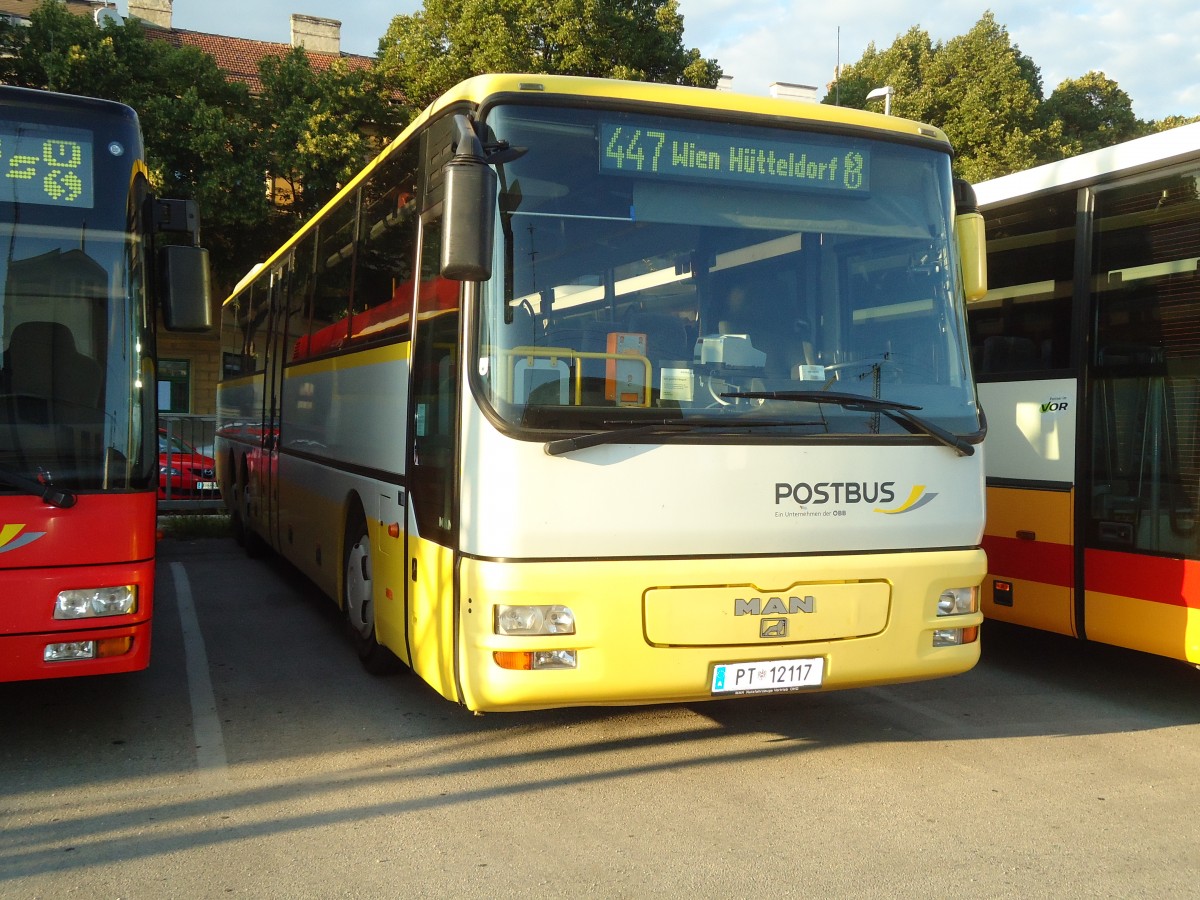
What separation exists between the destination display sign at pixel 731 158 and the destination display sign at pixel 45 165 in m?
2.54

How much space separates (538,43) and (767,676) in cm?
2516

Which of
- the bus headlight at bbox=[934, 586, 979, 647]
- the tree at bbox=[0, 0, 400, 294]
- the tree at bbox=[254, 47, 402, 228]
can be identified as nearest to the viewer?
the bus headlight at bbox=[934, 586, 979, 647]

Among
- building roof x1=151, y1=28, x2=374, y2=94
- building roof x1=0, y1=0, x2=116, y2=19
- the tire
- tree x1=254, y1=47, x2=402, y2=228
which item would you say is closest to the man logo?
the tire

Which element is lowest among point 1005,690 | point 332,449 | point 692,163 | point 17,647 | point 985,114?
point 1005,690

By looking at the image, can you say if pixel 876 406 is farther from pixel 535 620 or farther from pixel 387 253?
pixel 387 253

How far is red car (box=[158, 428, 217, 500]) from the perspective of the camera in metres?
16.3

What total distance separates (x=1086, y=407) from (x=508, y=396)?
3.74 meters

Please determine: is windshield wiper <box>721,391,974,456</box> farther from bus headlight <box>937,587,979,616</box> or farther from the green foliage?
the green foliage

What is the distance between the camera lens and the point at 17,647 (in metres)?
5.45

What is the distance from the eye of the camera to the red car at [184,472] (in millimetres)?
16328

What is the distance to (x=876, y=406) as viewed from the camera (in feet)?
18.3

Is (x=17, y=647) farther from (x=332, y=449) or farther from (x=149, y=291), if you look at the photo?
(x=332, y=449)

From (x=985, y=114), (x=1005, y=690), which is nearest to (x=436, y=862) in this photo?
(x=1005, y=690)

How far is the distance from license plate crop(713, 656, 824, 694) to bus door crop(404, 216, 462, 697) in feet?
3.94
